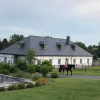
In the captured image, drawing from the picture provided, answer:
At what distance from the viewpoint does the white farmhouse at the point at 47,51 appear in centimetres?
3819

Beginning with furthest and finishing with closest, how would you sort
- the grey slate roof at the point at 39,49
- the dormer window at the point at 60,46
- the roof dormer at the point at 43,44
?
the dormer window at the point at 60,46 → the roof dormer at the point at 43,44 → the grey slate roof at the point at 39,49

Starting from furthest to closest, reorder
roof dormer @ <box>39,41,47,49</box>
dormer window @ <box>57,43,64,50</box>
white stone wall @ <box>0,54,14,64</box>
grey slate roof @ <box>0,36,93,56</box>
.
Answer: dormer window @ <box>57,43,64,50</box> < roof dormer @ <box>39,41,47,49</box> < white stone wall @ <box>0,54,14,64</box> < grey slate roof @ <box>0,36,93,56</box>

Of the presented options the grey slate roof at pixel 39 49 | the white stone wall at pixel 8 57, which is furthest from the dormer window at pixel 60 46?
the white stone wall at pixel 8 57

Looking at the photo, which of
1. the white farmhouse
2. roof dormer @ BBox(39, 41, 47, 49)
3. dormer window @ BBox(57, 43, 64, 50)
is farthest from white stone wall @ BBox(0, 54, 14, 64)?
dormer window @ BBox(57, 43, 64, 50)

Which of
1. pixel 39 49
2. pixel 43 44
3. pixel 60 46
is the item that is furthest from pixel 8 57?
pixel 60 46

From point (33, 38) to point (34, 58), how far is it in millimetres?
8834

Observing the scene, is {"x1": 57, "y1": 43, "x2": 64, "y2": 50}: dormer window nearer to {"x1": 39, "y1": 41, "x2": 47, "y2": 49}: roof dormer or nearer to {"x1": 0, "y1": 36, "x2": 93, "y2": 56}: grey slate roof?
{"x1": 0, "y1": 36, "x2": 93, "y2": 56}: grey slate roof

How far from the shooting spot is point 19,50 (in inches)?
1523

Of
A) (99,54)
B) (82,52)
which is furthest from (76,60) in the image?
(99,54)

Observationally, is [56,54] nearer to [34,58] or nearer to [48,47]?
[48,47]

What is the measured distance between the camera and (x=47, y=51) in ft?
131

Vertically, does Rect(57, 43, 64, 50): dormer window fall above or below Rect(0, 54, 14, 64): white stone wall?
above

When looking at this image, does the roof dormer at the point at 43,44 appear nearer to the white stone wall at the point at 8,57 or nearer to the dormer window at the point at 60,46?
the dormer window at the point at 60,46

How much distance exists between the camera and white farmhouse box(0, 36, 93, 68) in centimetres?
3819
